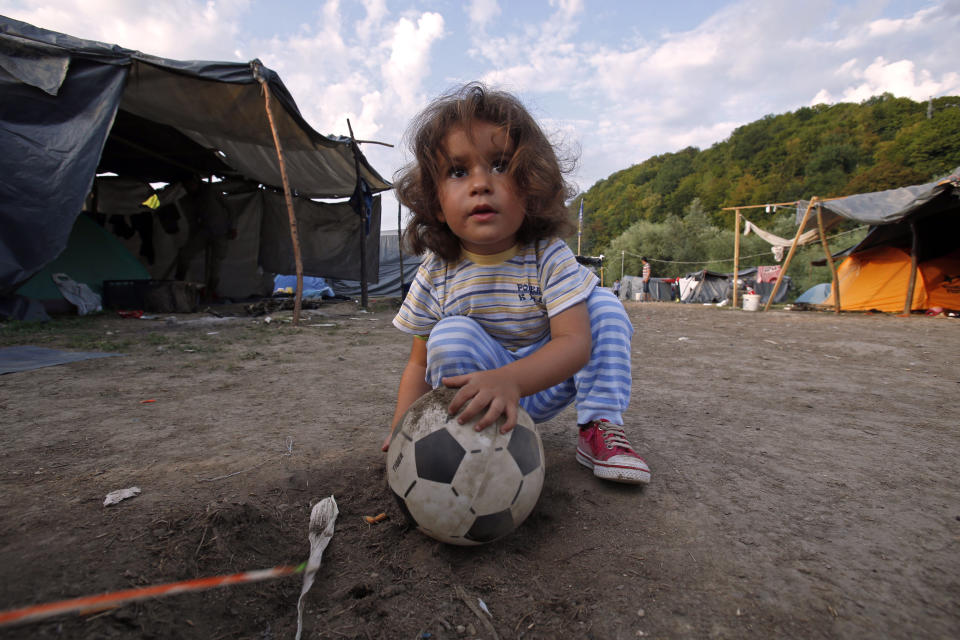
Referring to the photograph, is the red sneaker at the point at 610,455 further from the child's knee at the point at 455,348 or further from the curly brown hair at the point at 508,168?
the curly brown hair at the point at 508,168

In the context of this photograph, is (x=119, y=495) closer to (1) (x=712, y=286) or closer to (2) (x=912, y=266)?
(2) (x=912, y=266)

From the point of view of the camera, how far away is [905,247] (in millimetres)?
9312

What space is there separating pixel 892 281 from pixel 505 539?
12130 millimetres

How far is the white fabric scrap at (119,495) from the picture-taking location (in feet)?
4.22

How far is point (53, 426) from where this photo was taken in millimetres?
1919

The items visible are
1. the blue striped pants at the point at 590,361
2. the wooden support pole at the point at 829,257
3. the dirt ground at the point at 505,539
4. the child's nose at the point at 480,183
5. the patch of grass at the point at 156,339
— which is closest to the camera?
the dirt ground at the point at 505,539

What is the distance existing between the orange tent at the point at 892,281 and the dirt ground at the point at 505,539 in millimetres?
8997

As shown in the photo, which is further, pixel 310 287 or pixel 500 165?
pixel 310 287

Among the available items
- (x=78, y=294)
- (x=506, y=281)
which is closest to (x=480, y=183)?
(x=506, y=281)

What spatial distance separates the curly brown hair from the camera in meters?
1.47

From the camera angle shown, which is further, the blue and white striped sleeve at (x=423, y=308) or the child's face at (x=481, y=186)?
the blue and white striped sleeve at (x=423, y=308)

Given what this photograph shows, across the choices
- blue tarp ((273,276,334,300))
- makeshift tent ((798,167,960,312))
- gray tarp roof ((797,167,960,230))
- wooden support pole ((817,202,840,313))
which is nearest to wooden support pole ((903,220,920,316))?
makeshift tent ((798,167,960,312))

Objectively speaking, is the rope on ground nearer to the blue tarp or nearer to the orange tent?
the blue tarp

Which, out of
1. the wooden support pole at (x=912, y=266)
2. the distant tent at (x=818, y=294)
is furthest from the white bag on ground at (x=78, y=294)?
the distant tent at (x=818, y=294)
